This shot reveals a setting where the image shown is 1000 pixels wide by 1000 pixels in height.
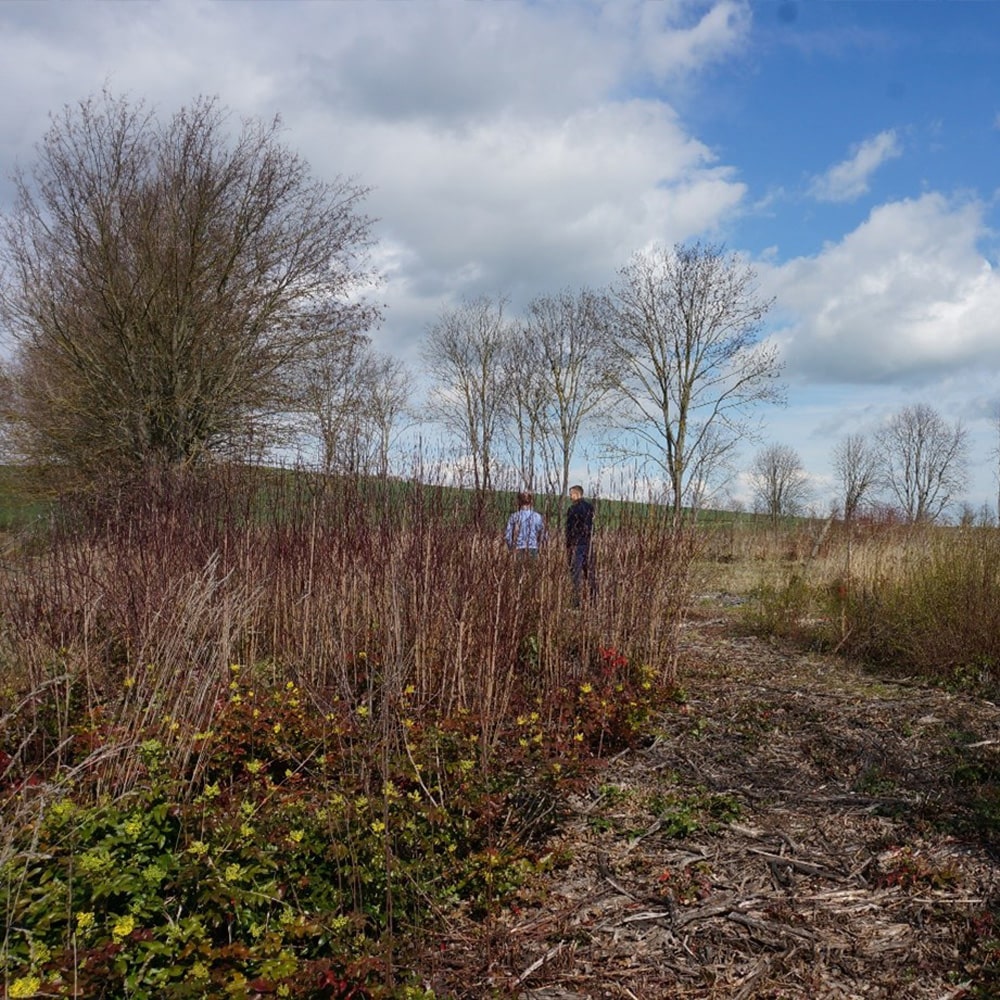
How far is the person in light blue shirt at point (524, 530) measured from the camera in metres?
4.97

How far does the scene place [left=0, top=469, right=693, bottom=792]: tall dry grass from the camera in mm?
3725

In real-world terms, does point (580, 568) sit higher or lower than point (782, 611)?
higher

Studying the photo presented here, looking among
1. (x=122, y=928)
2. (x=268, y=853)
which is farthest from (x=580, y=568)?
(x=122, y=928)

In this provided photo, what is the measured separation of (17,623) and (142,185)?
10.1m

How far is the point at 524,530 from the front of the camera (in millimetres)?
5430

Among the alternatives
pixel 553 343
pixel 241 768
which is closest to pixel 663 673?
pixel 241 768

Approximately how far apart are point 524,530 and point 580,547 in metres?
0.82

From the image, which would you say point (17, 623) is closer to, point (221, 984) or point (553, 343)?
point (221, 984)

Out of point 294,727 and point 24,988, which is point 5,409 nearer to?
point 294,727

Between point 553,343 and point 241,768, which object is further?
point 553,343

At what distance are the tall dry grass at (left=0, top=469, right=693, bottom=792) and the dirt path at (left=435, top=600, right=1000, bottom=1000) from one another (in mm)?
848

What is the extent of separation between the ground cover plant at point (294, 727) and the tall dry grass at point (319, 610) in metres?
0.03

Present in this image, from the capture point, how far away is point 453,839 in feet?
10.2

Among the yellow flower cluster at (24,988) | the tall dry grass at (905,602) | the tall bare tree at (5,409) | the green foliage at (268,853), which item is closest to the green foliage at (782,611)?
the tall dry grass at (905,602)
